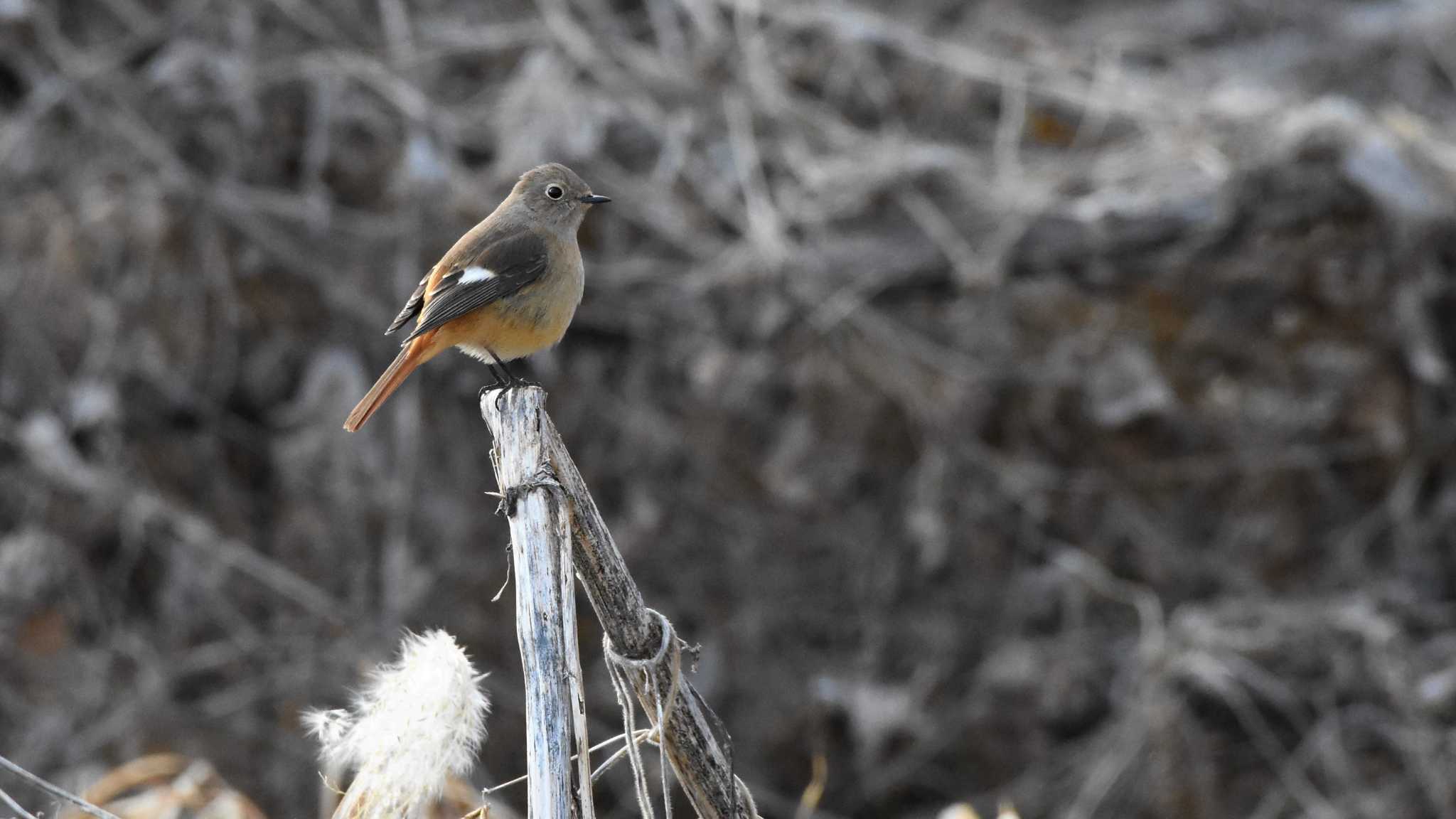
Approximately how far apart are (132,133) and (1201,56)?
18.6 ft

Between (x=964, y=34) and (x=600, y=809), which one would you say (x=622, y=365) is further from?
(x=964, y=34)

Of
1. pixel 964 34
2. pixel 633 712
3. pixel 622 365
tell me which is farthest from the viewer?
pixel 964 34

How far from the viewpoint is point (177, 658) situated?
6012mm

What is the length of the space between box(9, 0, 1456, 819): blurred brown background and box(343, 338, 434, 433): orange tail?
8.39 ft

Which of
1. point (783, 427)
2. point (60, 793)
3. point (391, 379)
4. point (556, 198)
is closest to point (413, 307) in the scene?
point (391, 379)

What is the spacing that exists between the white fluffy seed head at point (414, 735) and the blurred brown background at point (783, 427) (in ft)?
13.0

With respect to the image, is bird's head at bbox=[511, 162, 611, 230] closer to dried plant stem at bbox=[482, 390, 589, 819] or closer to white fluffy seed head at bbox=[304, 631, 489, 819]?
dried plant stem at bbox=[482, 390, 589, 819]

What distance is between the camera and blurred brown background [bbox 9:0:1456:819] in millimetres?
5953

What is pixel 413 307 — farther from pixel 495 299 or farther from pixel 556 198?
pixel 556 198

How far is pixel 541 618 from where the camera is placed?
1.89m

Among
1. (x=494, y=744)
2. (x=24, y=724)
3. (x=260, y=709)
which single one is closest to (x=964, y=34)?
(x=494, y=744)

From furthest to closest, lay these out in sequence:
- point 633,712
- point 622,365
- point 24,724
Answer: point 622,365 → point 24,724 → point 633,712

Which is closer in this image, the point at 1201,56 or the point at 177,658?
the point at 177,658

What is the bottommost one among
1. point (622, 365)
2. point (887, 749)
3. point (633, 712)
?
point (633, 712)
